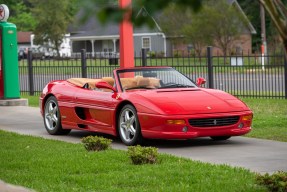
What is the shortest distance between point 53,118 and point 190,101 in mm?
3325

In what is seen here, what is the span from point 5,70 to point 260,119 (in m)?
8.69

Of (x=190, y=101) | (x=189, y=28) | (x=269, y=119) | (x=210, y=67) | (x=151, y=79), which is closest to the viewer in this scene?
A: (x=190, y=101)

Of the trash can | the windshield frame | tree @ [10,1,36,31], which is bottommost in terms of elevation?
the windshield frame

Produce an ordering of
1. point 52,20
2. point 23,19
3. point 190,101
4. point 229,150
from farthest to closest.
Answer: point 23,19
point 52,20
point 190,101
point 229,150

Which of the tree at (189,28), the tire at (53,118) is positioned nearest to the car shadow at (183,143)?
the tire at (53,118)

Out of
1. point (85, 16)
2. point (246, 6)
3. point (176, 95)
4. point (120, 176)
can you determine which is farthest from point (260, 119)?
point (246, 6)

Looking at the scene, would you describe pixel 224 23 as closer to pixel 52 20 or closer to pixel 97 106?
pixel 52 20

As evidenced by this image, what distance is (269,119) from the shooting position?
15445mm

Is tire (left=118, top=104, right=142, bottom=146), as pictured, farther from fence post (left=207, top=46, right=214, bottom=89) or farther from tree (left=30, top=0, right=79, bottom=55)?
tree (left=30, top=0, right=79, bottom=55)

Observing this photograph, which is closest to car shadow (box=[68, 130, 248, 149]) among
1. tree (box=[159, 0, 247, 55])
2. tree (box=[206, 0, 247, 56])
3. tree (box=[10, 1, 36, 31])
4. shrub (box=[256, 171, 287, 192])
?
shrub (box=[256, 171, 287, 192])

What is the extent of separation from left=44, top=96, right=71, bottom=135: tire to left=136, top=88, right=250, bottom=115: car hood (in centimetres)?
237

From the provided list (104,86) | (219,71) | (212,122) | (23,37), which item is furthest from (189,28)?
(23,37)

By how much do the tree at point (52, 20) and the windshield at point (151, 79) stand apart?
56258mm

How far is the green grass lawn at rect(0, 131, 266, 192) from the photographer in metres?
8.26
